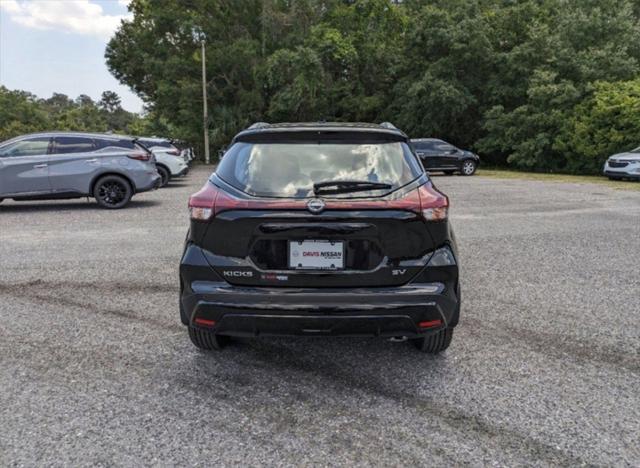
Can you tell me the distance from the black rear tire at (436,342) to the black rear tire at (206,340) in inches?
57.7

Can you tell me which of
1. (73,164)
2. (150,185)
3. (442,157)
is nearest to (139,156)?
(150,185)

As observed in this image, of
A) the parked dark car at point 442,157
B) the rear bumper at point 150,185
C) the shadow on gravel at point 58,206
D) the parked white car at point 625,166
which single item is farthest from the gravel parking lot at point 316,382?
the parked dark car at point 442,157

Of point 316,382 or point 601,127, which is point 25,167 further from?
point 601,127

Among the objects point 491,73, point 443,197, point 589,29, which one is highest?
point 589,29

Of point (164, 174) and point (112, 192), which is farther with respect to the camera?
point (164, 174)

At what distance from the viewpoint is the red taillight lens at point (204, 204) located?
3166mm

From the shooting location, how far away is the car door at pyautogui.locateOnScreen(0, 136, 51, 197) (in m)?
10.8

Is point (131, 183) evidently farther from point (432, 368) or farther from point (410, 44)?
point (410, 44)

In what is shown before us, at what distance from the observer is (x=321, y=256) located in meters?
3.05

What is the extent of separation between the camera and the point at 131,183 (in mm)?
11422

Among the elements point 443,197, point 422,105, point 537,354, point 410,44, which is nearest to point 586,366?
point 537,354

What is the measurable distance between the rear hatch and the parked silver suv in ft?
29.2

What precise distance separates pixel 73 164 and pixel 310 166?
30.7ft

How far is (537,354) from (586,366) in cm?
33
